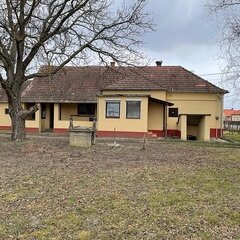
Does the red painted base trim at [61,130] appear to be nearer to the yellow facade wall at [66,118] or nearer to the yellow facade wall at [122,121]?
the yellow facade wall at [66,118]

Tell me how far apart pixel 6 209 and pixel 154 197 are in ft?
8.85

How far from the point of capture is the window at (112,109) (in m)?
27.9

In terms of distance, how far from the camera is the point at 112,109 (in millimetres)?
28016

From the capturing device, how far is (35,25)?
20234 mm

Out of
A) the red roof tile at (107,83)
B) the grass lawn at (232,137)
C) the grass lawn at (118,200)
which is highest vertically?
the red roof tile at (107,83)

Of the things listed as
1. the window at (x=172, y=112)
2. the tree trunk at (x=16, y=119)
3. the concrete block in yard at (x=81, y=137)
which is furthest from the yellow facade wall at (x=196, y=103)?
the tree trunk at (x=16, y=119)

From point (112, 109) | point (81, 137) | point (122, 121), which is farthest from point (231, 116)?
point (81, 137)

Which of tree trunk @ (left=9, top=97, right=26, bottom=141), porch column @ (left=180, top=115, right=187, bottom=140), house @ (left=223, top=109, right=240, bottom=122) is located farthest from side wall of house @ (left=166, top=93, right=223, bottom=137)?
house @ (left=223, top=109, right=240, bottom=122)

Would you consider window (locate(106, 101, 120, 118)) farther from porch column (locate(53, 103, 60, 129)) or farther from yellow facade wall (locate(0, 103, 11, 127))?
yellow facade wall (locate(0, 103, 11, 127))

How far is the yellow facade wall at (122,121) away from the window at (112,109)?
25cm

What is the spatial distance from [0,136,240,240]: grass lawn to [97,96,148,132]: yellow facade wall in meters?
15.3

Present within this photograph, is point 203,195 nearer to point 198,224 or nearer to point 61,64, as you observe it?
point 198,224

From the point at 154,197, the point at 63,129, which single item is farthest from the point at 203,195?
the point at 63,129

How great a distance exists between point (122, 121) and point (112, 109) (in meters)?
1.26
